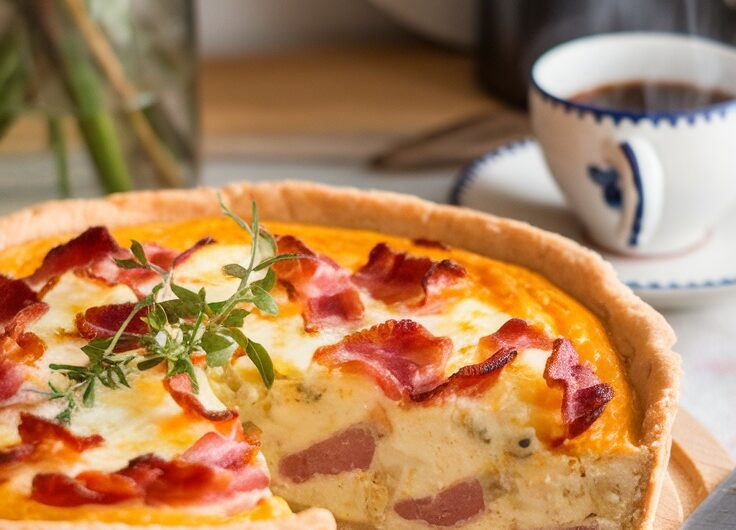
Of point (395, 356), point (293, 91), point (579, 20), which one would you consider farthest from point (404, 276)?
point (293, 91)

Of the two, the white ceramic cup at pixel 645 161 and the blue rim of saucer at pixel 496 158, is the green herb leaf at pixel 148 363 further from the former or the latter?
the white ceramic cup at pixel 645 161

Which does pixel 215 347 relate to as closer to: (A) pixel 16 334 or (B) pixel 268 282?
(B) pixel 268 282

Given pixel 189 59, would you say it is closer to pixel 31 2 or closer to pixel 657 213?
pixel 31 2

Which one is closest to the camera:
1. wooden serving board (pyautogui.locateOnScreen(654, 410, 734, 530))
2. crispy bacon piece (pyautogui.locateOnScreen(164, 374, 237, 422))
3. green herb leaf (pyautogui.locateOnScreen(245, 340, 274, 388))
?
crispy bacon piece (pyautogui.locateOnScreen(164, 374, 237, 422))

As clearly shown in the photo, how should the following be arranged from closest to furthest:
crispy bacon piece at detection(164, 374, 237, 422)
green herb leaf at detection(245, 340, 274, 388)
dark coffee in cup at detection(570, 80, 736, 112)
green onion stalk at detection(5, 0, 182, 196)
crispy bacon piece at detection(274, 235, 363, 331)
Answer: crispy bacon piece at detection(164, 374, 237, 422), green herb leaf at detection(245, 340, 274, 388), crispy bacon piece at detection(274, 235, 363, 331), green onion stalk at detection(5, 0, 182, 196), dark coffee in cup at detection(570, 80, 736, 112)

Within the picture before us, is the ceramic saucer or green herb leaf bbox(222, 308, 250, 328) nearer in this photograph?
green herb leaf bbox(222, 308, 250, 328)

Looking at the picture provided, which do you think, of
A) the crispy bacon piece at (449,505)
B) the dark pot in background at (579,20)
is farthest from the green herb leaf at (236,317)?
the dark pot in background at (579,20)

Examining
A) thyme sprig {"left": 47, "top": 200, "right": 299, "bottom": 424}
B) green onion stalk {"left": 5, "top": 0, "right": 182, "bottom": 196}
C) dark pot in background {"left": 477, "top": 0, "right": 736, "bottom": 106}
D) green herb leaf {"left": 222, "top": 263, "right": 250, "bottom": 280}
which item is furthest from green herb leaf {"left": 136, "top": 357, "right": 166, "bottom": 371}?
dark pot in background {"left": 477, "top": 0, "right": 736, "bottom": 106}

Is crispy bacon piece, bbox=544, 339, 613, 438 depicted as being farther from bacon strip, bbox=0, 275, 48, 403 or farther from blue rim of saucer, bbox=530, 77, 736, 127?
blue rim of saucer, bbox=530, 77, 736, 127
